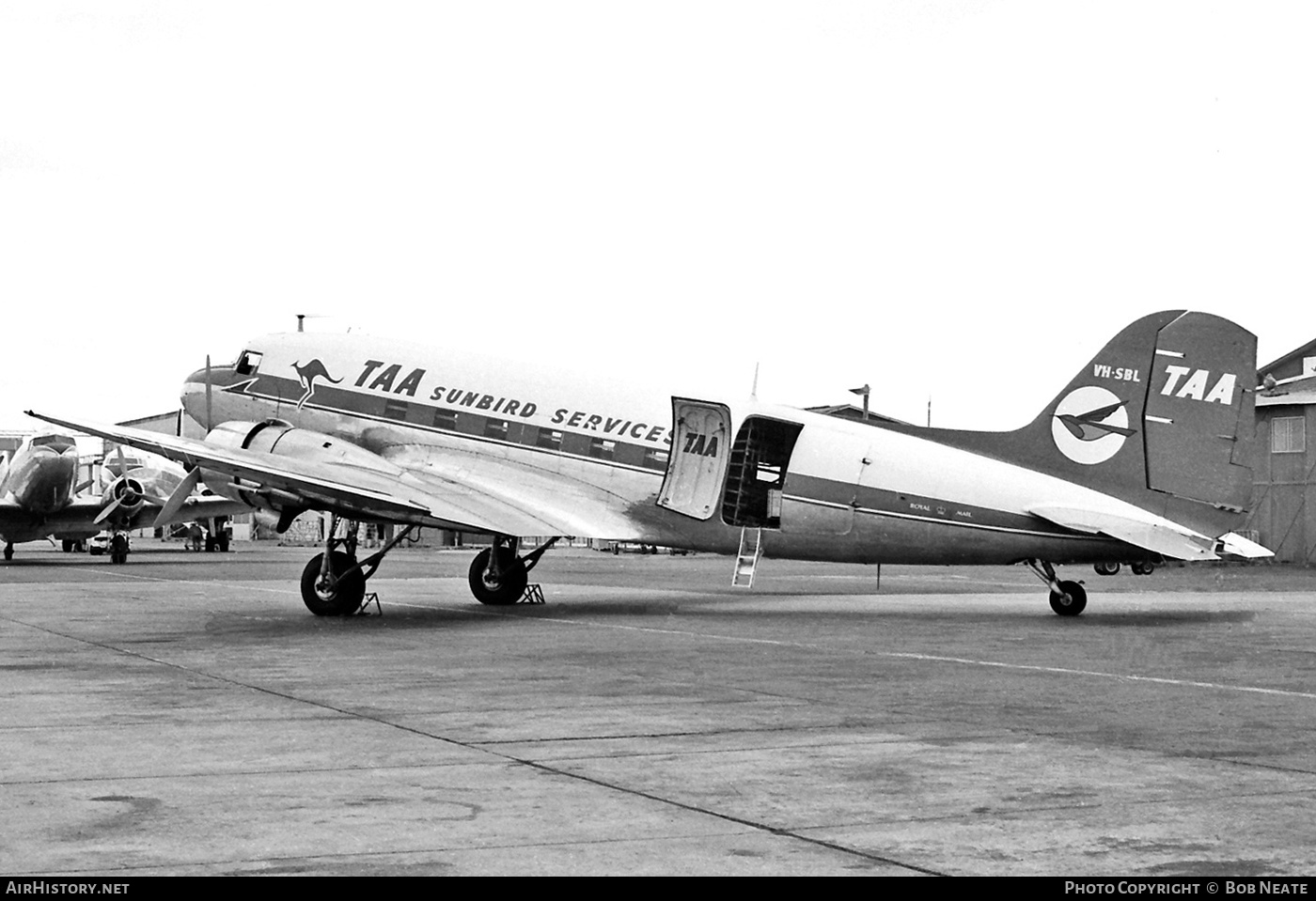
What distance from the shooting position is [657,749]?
902 centimetres

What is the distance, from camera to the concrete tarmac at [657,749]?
6.11m

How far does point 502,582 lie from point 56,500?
109 feet

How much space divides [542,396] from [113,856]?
18.4 m

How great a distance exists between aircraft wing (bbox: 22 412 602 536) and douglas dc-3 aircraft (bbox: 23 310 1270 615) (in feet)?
0.16

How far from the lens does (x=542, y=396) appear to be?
79.3 feet

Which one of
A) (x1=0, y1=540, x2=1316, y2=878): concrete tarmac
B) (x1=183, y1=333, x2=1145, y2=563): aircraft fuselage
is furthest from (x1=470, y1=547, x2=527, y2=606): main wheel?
(x1=0, y1=540, x2=1316, y2=878): concrete tarmac

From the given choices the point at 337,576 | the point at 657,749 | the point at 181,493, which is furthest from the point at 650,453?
the point at 657,749

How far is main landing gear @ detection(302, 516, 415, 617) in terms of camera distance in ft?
71.6

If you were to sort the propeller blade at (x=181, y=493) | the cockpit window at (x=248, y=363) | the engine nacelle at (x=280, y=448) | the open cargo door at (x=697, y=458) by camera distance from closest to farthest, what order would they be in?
the propeller blade at (x=181, y=493)
the open cargo door at (x=697, y=458)
the engine nacelle at (x=280, y=448)
the cockpit window at (x=248, y=363)

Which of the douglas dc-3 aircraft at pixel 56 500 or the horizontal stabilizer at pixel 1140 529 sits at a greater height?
the horizontal stabilizer at pixel 1140 529

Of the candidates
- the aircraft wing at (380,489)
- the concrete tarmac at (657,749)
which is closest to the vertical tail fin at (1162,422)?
the concrete tarmac at (657,749)

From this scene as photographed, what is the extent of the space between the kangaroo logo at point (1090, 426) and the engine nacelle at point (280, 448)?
35.5 feet

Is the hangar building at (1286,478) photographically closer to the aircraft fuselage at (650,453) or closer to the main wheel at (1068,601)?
the main wheel at (1068,601)

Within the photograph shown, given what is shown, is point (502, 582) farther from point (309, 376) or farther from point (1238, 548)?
point (1238, 548)
